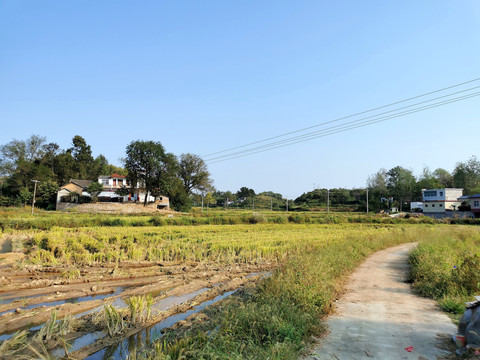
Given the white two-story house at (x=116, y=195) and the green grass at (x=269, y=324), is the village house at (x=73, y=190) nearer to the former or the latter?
the white two-story house at (x=116, y=195)

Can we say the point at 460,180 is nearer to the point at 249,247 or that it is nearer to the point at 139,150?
the point at 139,150

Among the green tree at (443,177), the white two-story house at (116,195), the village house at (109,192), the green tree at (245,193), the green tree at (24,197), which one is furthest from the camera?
the green tree at (245,193)

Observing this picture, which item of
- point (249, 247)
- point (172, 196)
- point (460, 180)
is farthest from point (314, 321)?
point (460, 180)

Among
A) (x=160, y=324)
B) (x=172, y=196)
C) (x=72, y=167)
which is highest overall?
(x=72, y=167)

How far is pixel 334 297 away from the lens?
361 inches

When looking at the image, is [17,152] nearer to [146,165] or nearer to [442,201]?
[146,165]

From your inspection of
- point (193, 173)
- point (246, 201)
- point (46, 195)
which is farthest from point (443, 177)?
point (46, 195)

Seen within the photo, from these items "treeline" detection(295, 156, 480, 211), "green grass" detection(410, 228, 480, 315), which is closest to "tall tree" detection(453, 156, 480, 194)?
"treeline" detection(295, 156, 480, 211)

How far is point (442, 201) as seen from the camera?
6425 cm

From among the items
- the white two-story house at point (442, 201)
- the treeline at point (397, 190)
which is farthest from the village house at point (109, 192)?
the white two-story house at point (442, 201)

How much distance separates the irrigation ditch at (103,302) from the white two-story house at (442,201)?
62.5 meters

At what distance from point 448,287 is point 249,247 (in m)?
11.7

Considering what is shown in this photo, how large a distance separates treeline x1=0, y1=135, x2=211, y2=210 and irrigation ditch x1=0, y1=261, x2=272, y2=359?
47.3 metres

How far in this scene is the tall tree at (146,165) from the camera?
59906 mm
